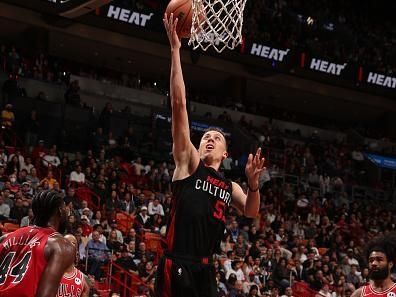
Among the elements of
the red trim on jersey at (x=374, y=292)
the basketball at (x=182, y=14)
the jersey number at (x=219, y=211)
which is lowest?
the red trim on jersey at (x=374, y=292)

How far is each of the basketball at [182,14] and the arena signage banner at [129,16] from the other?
50.5ft

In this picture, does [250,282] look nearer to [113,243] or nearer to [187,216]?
[113,243]

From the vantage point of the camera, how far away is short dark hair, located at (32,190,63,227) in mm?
4223

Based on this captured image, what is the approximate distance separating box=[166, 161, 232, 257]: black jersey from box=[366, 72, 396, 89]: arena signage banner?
21.5 meters

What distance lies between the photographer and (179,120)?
4.54 metres

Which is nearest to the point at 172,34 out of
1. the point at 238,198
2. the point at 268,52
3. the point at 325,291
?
the point at 238,198

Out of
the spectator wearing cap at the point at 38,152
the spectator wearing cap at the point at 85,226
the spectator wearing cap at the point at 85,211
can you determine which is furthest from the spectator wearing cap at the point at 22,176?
the spectator wearing cap at the point at 38,152

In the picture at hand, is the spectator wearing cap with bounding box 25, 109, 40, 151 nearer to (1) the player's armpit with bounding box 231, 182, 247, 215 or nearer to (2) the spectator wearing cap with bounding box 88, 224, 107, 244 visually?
(2) the spectator wearing cap with bounding box 88, 224, 107, 244

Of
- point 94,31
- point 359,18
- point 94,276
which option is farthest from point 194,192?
point 359,18

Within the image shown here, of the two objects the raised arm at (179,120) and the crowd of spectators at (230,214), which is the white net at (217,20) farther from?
the crowd of spectators at (230,214)

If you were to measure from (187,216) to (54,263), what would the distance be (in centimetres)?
91

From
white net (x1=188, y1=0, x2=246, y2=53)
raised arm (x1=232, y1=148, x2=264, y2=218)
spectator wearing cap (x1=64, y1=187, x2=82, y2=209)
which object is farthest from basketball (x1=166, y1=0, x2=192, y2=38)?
spectator wearing cap (x1=64, y1=187, x2=82, y2=209)

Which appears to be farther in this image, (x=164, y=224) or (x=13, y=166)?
(x=164, y=224)

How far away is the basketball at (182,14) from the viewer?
5258mm
